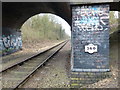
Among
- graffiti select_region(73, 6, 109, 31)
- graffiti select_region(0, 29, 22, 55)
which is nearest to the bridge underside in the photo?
graffiti select_region(0, 29, 22, 55)

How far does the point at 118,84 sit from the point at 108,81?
35cm

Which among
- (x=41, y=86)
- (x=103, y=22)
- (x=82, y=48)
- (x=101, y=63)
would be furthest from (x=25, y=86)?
(x=103, y=22)

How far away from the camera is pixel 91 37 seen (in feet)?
19.5

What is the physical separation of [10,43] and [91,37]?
11.3m

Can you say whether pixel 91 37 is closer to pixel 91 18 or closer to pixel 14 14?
pixel 91 18

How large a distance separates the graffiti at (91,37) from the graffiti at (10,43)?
944cm

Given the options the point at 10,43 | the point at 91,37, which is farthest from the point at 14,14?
the point at 91,37

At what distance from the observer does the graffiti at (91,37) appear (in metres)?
5.89

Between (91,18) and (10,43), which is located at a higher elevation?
(91,18)

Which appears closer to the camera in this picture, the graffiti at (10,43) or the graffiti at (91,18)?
the graffiti at (91,18)

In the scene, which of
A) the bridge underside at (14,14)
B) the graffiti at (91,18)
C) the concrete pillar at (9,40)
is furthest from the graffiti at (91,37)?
the concrete pillar at (9,40)

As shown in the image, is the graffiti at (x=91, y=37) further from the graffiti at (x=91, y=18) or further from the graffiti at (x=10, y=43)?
the graffiti at (x=10, y=43)

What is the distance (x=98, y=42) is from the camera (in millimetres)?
5918

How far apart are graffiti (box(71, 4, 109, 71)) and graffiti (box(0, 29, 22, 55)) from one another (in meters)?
9.44
